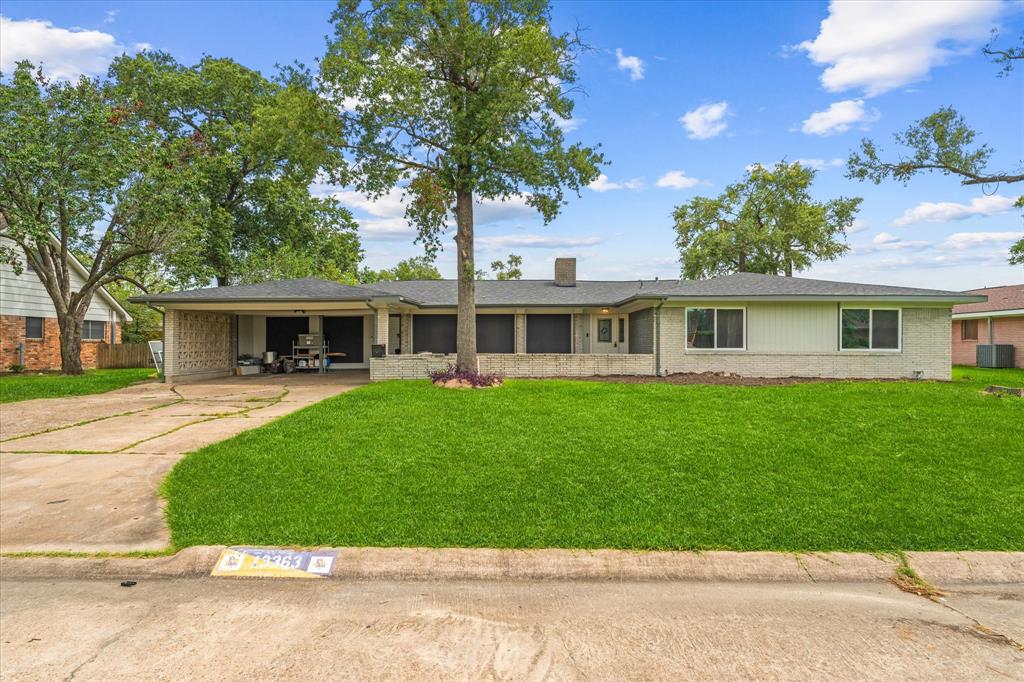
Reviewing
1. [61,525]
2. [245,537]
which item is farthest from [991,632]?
[61,525]

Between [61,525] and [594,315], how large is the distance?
16.8 meters

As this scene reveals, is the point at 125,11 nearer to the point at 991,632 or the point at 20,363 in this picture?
the point at 20,363

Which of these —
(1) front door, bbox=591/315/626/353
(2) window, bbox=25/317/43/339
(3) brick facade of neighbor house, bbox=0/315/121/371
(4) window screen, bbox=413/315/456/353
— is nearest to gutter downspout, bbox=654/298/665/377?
(1) front door, bbox=591/315/626/353

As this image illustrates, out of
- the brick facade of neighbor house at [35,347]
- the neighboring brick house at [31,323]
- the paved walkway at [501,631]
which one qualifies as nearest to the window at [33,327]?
the neighboring brick house at [31,323]

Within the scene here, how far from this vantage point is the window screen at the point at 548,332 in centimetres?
1988

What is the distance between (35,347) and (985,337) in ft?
127

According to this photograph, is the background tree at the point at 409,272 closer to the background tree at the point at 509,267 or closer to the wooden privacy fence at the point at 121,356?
the background tree at the point at 509,267

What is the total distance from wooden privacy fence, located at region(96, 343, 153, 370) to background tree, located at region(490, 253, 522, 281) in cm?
3487

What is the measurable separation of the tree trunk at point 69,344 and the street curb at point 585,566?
18.4 metres

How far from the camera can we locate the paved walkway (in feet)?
8.88

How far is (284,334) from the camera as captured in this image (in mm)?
20406

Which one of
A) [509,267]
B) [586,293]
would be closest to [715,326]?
[586,293]

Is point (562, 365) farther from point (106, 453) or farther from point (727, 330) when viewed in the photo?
point (106, 453)

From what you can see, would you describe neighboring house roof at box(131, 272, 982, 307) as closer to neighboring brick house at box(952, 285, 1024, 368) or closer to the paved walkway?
neighboring brick house at box(952, 285, 1024, 368)
